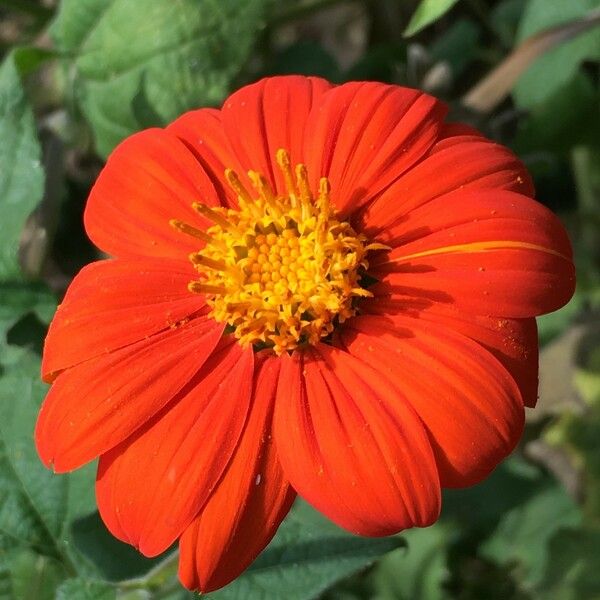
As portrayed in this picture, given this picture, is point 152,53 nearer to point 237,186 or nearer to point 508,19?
point 237,186

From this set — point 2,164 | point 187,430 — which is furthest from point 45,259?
point 187,430

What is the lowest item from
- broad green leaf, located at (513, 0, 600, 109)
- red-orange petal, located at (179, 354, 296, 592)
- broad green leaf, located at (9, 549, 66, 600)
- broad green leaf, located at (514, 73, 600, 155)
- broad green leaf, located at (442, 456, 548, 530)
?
broad green leaf, located at (442, 456, 548, 530)

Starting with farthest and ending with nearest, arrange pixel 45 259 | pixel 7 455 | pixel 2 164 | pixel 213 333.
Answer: pixel 45 259, pixel 2 164, pixel 7 455, pixel 213 333

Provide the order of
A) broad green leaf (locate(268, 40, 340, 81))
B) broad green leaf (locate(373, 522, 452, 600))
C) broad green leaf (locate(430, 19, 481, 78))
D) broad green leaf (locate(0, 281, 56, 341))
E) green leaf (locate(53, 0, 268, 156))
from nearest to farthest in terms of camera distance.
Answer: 1. broad green leaf (locate(0, 281, 56, 341))
2. green leaf (locate(53, 0, 268, 156))
3. broad green leaf (locate(373, 522, 452, 600))
4. broad green leaf (locate(268, 40, 340, 81))
5. broad green leaf (locate(430, 19, 481, 78))

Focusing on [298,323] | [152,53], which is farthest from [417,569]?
[152,53]

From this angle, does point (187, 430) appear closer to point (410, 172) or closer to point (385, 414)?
A: point (385, 414)

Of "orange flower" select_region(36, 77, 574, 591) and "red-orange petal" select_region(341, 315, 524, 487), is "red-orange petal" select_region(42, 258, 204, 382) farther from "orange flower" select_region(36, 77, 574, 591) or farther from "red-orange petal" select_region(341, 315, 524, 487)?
"red-orange petal" select_region(341, 315, 524, 487)

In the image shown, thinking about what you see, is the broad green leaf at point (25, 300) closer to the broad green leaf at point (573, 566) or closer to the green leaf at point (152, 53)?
the green leaf at point (152, 53)

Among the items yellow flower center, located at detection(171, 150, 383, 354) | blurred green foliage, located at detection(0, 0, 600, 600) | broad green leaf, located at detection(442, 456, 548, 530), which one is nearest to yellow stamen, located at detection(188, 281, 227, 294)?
yellow flower center, located at detection(171, 150, 383, 354)
